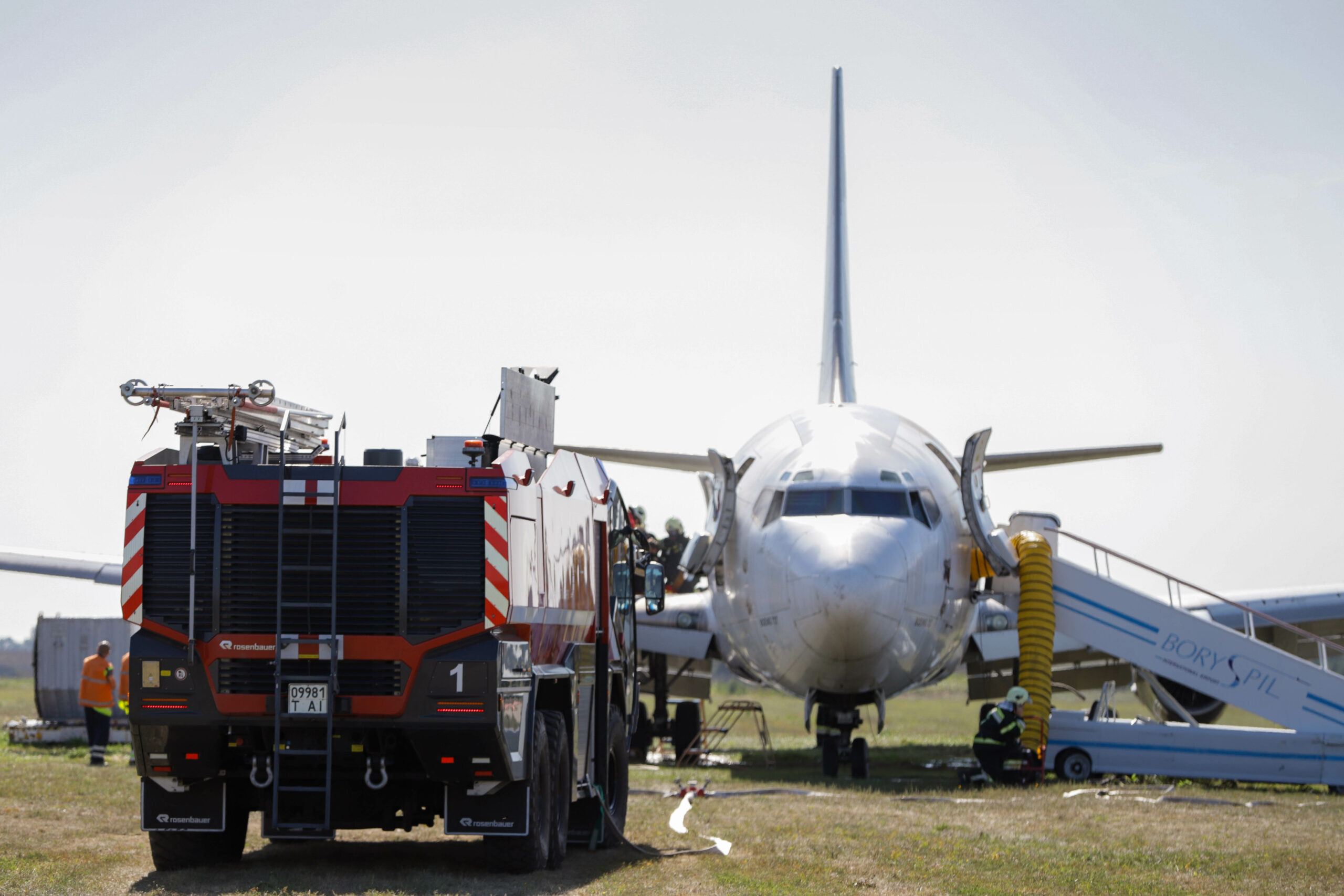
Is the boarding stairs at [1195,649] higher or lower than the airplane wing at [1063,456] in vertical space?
lower

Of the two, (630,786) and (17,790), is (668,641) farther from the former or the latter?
(17,790)

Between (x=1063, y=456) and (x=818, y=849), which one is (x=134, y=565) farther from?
(x=1063, y=456)

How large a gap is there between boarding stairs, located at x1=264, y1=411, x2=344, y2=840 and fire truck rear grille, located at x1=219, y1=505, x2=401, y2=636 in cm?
2

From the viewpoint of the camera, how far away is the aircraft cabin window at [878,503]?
17938 millimetres

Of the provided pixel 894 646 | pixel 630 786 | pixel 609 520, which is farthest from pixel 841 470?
pixel 609 520

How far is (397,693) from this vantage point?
361 inches

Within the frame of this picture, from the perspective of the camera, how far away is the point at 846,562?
16.8 meters

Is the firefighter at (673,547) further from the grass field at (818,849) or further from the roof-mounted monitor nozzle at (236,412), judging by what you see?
the roof-mounted monitor nozzle at (236,412)

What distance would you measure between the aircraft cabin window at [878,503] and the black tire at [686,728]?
6.62 m

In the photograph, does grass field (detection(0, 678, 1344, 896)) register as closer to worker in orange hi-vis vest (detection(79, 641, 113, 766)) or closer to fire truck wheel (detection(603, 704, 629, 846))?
fire truck wheel (detection(603, 704, 629, 846))

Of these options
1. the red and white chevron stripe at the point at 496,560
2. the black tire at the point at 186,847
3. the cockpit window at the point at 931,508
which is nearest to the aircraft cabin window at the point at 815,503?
the cockpit window at the point at 931,508

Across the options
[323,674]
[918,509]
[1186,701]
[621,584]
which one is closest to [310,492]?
[323,674]

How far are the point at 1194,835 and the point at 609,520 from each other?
546 cm

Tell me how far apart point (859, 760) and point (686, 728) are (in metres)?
4.96
